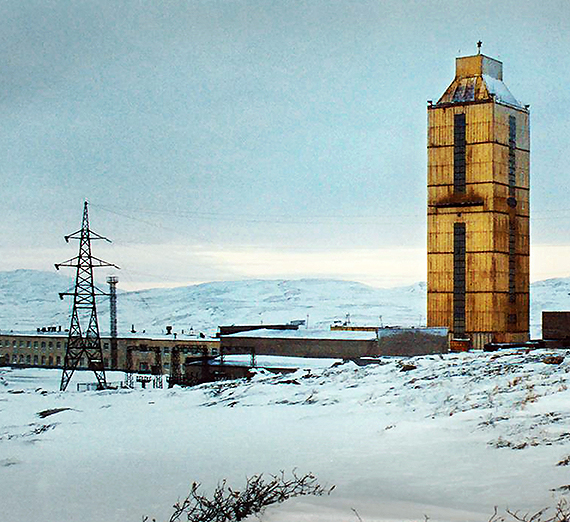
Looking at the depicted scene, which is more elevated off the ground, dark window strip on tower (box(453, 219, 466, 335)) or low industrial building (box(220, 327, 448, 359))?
dark window strip on tower (box(453, 219, 466, 335))

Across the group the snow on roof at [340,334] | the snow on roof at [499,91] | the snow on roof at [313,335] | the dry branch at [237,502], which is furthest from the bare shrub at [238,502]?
the snow on roof at [499,91]

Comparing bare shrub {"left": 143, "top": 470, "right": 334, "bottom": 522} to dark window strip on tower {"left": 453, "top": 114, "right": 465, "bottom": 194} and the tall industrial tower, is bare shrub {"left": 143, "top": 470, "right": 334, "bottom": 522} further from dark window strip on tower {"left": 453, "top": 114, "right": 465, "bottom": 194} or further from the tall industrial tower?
dark window strip on tower {"left": 453, "top": 114, "right": 465, "bottom": 194}

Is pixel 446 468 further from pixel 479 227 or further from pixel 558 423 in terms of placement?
pixel 479 227

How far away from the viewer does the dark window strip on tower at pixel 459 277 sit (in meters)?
49.1

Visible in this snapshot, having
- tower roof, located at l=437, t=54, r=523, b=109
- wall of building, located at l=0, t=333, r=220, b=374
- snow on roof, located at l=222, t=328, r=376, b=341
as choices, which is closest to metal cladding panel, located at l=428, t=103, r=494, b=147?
tower roof, located at l=437, t=54, r=523, b=109

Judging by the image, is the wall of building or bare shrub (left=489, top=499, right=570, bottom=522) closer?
bare shrub (left=489, top=499, right=570, bottom=522)

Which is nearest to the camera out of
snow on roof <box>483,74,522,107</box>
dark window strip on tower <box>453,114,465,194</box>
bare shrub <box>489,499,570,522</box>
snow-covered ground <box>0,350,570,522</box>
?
bare shrub <box>489,499,570,522</box>

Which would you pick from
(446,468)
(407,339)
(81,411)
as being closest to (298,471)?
(446,468)

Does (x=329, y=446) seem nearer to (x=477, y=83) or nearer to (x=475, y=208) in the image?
(x=475, y=208)

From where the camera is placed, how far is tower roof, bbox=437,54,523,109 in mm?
49312

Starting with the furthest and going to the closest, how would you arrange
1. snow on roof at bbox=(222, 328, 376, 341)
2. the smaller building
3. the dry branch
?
snow on roof at bbox=(222, 328, 376, 341) < the smaller building < the dry branch

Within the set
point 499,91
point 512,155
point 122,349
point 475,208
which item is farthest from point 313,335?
point 122,349

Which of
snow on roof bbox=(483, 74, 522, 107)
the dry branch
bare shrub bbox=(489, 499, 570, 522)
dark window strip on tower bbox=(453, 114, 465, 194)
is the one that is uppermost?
snow on roof bbox=(483, 74, 522, 107)

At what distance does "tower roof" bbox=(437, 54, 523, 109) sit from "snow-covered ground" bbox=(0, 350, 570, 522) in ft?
106
